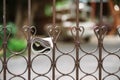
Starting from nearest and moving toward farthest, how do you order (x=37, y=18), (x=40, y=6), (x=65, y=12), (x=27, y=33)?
(x=27, y=33)
(x=40, y=6)
(x=37, y=18)
(x=65, y=12)

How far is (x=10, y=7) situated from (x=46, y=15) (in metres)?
1.39

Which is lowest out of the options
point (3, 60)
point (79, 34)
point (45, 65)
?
point (45, 65)

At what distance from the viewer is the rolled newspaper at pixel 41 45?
222 cm

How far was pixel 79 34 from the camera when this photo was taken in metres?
2.30

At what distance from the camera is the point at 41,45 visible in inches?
88.0

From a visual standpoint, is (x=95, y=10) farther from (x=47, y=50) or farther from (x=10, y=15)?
(x=47, y=50)

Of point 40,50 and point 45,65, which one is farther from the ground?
point 40,50

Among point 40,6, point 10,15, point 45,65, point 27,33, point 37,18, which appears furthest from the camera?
point 37,18

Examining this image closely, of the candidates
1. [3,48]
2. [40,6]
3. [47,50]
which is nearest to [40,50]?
[47,50]

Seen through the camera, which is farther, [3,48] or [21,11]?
[21,11]

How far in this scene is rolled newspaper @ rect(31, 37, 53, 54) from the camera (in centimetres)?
222

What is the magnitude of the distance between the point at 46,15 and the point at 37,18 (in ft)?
0.74

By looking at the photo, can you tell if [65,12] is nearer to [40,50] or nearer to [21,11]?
[21,11]

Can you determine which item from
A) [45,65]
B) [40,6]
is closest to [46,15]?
[40,6]
